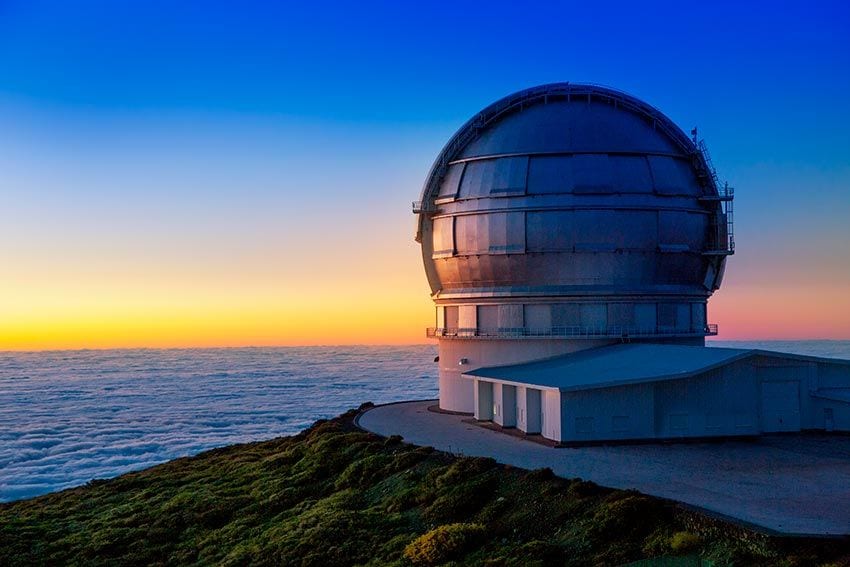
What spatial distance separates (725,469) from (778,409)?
6745 mm

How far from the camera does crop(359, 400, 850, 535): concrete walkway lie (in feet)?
53.2

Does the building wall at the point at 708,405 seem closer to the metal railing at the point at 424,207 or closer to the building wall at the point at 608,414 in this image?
the building wall at the point at 608,414

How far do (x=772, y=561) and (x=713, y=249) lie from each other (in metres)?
21.5

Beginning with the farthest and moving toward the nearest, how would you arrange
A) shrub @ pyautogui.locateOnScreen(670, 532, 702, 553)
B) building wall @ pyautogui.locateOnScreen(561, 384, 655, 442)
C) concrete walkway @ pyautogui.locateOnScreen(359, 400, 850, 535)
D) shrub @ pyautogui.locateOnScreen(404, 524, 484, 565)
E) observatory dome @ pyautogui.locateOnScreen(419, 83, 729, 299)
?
1. observatory dome @ pyautogui.locateOnScreen(419, 83, 729, 299)
2. building wall @ pyautogui.locateOnScreen(561, 384, 655, 442)
3. shrub @ pyautogui.locateOnScreen(404, 524, 484, 565)
4. concrete walkway @ pyautogui.locateOnScreen(359, 400, 850, 535)
5. shrub @ pyautogui.locateOnScreen(670, 532, 702, 553)

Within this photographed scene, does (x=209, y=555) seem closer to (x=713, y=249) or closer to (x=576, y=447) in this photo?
(x=576, y=447)

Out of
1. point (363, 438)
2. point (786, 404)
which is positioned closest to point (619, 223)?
point (786, 404)

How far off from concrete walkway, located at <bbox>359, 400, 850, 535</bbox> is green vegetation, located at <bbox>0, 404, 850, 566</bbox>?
1111 millimetres

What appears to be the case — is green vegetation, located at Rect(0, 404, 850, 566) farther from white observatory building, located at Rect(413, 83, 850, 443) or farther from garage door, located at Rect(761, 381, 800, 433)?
garage door, located at Rect(761, 381, 800, 433)

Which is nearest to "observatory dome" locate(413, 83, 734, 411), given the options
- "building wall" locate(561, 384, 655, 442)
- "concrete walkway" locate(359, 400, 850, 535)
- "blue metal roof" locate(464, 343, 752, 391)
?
"blue metal roof" locate(464, 343, 752, 391)

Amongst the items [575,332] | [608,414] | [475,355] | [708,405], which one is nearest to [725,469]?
[608,414]

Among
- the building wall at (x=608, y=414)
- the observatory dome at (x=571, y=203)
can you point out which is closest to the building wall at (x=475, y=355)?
the observatory dome at (x=571, y=203)

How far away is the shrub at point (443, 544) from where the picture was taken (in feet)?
54.8

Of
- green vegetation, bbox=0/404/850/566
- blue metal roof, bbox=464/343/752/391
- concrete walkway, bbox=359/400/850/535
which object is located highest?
blue metal roof, bbox=464/343/752/391

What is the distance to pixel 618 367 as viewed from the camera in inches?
1044
